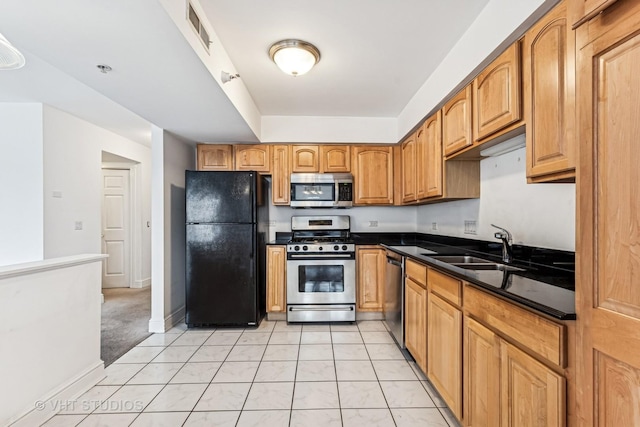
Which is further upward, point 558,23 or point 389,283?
point 558,23

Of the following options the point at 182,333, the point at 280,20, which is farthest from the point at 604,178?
the point at 182,333

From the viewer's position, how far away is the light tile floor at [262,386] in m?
1.78

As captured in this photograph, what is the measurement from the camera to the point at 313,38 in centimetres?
207

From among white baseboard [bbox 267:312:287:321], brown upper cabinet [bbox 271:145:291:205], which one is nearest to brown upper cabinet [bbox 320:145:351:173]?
brown upper cabinet [bbox 271:145:291:205]

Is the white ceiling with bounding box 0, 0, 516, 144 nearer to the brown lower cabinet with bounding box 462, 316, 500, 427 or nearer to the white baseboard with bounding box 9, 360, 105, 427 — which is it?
the brown lower cabinet with bounding box 462, 316, 500, 427

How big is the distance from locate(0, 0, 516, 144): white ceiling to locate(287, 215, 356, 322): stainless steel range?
149 cm

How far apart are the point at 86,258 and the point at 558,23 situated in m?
2.95

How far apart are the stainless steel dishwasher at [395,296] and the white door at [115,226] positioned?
13.9 feet

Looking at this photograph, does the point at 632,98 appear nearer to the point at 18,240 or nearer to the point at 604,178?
the point at 604,178

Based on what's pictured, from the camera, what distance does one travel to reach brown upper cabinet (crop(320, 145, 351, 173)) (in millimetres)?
3686

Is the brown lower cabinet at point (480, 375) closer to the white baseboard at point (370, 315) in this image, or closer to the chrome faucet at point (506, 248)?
the chrome faucet at point (506, 248)

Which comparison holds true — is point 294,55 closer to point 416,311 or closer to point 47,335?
point 416,311

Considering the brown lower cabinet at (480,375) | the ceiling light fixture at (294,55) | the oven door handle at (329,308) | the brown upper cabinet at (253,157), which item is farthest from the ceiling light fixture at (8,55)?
the oven door handle at (329,308)

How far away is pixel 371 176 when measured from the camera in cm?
371
